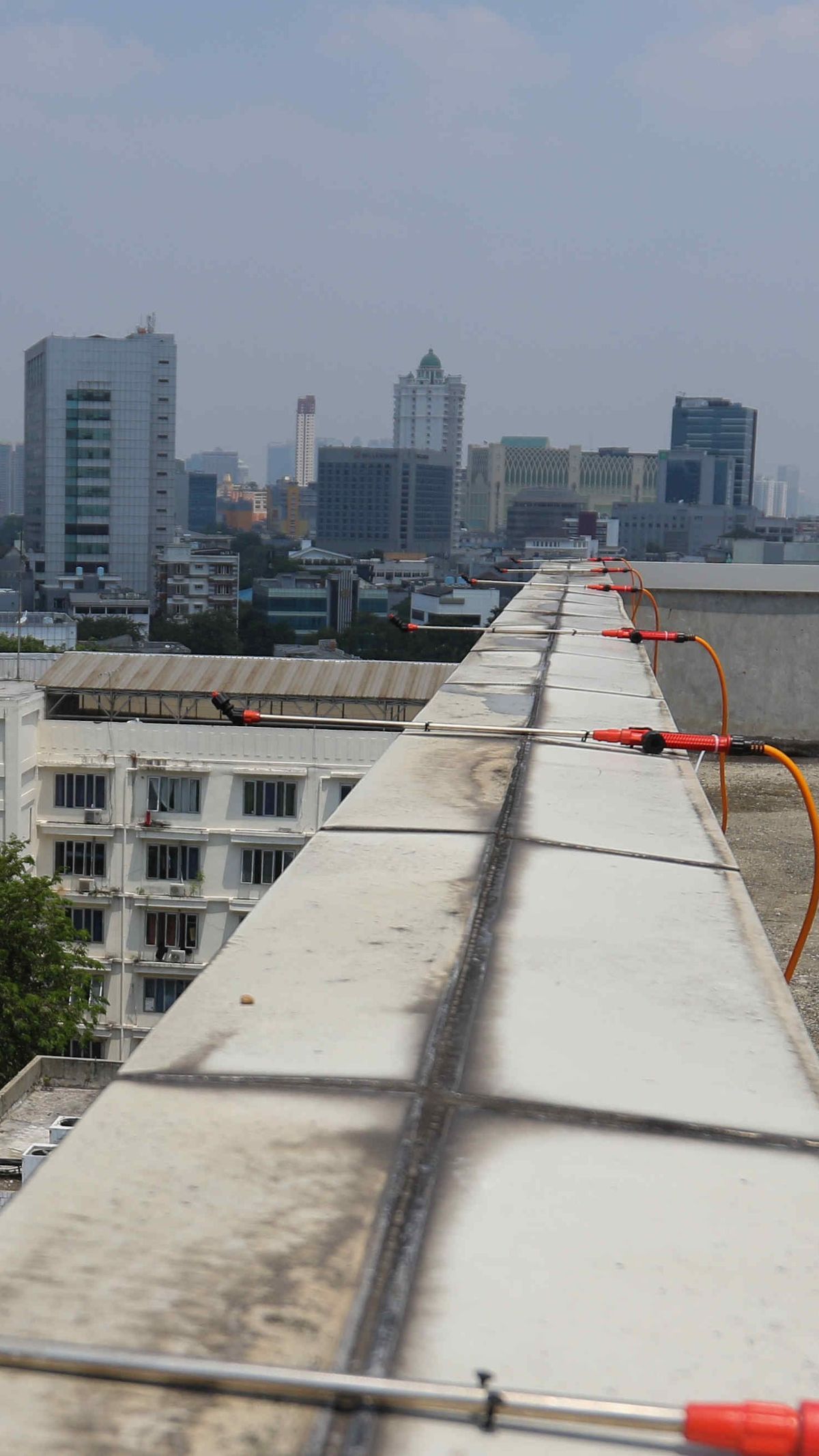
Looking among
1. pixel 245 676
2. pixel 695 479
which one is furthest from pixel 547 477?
pixel 245 676

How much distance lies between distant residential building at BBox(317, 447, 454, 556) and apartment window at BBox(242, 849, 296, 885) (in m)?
127

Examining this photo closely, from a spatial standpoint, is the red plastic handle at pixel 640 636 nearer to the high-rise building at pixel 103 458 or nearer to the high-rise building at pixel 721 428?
the high-rise building at pixel 103 458

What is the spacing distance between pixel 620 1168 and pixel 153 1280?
0.48 m

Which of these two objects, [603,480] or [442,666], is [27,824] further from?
[603,480]

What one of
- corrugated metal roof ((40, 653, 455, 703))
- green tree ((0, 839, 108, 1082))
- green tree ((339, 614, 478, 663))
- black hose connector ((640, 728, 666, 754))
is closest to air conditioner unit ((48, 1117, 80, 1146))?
green tree ((0, 839, 108, 1082))

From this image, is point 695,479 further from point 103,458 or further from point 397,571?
point 103,458

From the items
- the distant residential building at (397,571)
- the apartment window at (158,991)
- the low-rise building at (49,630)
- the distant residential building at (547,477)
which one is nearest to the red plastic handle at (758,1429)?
the apartment window at (158,991)

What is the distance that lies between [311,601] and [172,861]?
65383 mm

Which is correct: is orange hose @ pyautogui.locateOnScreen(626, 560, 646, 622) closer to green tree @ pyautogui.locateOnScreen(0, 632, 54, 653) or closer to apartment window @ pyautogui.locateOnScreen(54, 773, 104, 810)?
apartment window @ pyautogui.locateOnScreen(54, 773, 104, 810)

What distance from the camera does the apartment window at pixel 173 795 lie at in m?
19.3

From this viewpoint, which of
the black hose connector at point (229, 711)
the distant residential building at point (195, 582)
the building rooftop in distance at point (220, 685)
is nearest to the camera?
the black hose connector at point (229, 711)

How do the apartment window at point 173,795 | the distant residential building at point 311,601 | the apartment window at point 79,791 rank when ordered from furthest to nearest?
A: the distant residential building at point 311,601
the apartment window at point 79,791
the apartment window at point 173,795

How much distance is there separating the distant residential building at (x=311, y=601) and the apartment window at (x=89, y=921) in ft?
205

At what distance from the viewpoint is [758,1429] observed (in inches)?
39.3
